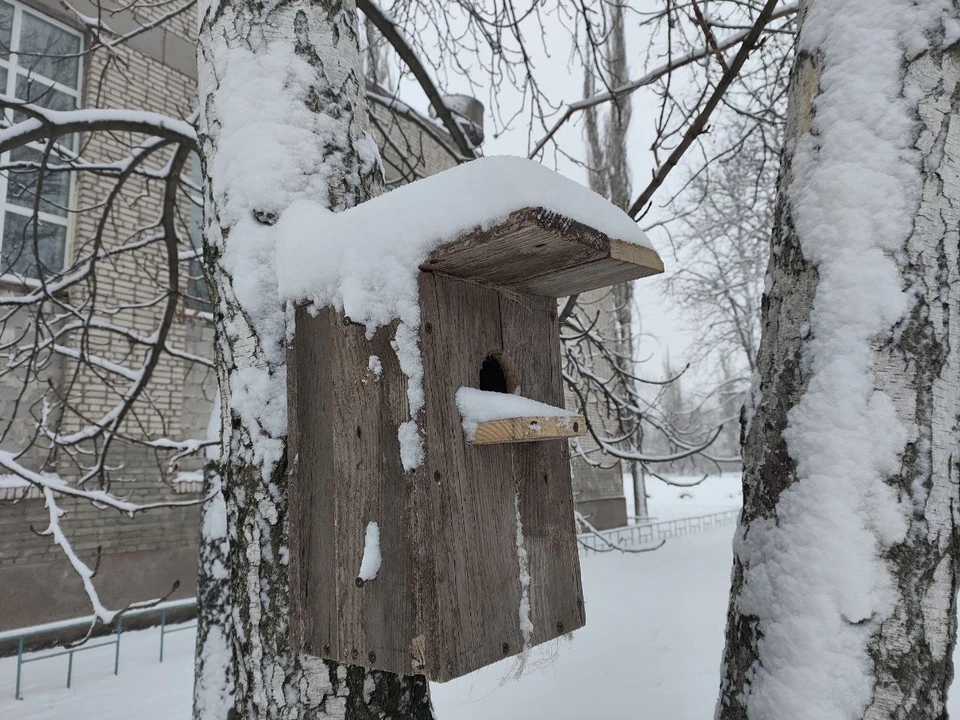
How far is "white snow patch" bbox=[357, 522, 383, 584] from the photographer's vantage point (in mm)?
1197

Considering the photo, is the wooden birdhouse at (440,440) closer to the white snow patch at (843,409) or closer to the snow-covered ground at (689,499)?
the white snow patch at (843,409)

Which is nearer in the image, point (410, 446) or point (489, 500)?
point (410, 446)

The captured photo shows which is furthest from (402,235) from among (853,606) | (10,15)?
(10,15)

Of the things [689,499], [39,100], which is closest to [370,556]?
[39,100]

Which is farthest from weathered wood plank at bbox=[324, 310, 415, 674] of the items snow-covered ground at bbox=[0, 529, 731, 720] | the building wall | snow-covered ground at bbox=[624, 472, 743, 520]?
snow-covered ground at bbox=[624, 472, 743, 520]

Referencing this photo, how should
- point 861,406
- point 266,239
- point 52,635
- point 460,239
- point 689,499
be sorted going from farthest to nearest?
point 689,499 < point 52,635 < point 266,239 < point 861,406 < point 460,239

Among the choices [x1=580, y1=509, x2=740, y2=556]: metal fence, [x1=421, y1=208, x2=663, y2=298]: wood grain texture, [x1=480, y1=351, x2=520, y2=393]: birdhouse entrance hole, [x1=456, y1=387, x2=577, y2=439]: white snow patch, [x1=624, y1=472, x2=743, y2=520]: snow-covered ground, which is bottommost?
[x1=624, y1=472, x2=743, y2=520]: snow-covered ground

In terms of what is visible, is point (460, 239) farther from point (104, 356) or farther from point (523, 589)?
point (104, 356)

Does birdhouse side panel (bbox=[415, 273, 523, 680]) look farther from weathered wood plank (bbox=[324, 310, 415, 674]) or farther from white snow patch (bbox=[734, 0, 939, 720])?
white snow patch (bbox=[734, 0, 939, 720])

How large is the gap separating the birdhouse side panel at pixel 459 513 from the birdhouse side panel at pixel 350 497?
0.05 meters

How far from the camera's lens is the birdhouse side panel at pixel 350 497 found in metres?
1.17

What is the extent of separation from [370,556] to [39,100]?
6540mm

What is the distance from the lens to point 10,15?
6.14 metres

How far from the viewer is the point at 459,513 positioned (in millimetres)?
1212
